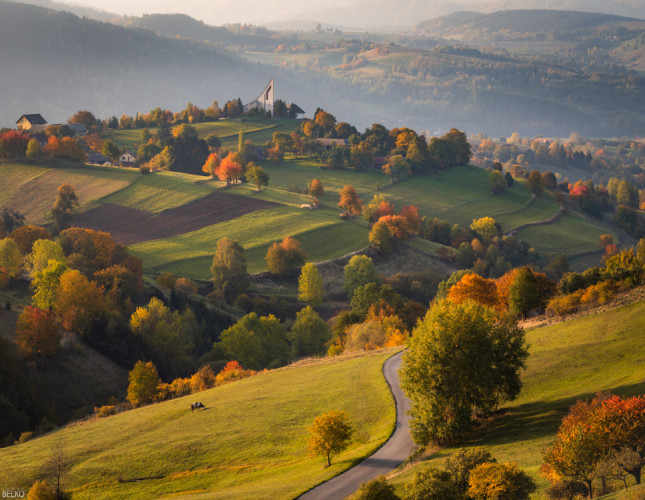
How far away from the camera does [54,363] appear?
233 ft

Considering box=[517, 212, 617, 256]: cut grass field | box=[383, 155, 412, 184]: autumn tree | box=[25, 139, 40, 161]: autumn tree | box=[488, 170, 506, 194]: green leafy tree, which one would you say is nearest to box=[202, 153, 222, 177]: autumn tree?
box=[25, 139, 40, 161]: autumn tree

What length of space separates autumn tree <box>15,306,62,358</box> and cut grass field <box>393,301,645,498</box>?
50706 millimetres

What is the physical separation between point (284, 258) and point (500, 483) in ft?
301

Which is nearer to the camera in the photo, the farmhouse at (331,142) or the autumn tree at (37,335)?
the autumn tree at (37,335)

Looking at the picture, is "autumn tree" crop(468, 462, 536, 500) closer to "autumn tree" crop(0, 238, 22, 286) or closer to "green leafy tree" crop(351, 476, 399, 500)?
"green leafy tree" crop(351, 476, 399, 500)

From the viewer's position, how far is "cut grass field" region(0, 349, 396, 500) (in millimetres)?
36062

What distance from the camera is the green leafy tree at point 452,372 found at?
118 ft

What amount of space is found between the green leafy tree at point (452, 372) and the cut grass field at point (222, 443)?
13.1ft

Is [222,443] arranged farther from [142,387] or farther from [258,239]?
[258,239]

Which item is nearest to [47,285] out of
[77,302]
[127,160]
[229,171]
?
[77,302]

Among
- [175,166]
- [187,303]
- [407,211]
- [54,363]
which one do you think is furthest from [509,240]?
[54,363]

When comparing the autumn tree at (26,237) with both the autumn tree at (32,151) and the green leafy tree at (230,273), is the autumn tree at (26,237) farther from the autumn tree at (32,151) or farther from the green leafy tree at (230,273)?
the autumn tree at (32,151)

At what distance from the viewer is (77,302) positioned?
271ft

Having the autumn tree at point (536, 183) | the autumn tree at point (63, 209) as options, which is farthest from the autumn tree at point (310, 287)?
the autumn tree at point (536, 183)
